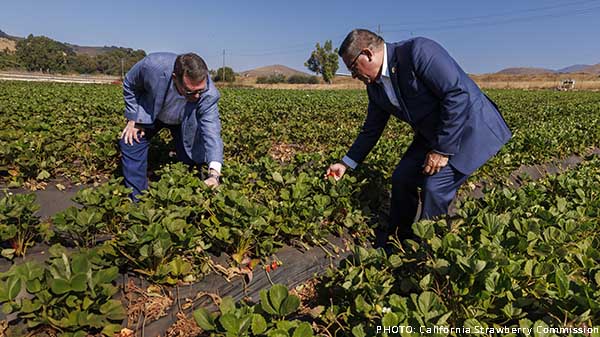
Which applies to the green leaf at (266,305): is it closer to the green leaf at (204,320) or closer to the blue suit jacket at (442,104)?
the green leaf at (204,320)

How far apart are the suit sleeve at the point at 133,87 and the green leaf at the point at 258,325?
9.79 feet

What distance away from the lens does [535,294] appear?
1.77m

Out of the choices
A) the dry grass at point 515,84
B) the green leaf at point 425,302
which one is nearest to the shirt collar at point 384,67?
the green leaf at point 425,302

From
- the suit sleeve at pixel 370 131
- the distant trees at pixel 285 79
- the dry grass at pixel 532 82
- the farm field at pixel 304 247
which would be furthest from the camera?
the distant trees at pixel 285 79

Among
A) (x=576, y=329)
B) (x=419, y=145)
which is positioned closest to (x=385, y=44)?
(x=419, y=145)

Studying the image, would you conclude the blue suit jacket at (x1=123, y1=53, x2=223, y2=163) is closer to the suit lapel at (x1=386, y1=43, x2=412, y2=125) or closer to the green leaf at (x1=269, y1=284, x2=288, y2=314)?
the suit lapel at (x1=386, y1=43, x2=412, y2=125)

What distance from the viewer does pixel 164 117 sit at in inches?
155

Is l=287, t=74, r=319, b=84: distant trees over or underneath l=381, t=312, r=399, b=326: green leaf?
over

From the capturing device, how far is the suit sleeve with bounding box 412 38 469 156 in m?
2.54

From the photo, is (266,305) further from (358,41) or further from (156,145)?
(156,145)

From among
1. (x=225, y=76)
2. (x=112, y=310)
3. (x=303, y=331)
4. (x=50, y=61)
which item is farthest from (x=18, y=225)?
(x=50, y=61)

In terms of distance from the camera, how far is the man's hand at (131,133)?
386 centimetres

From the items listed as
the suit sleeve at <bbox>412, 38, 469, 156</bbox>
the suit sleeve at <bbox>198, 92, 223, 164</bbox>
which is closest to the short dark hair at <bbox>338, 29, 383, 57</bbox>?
the suit sleeve at <bbox>412, 38, 469, 156</bbox>

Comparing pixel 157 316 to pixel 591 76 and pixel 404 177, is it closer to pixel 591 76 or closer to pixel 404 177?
pixel 404 177
